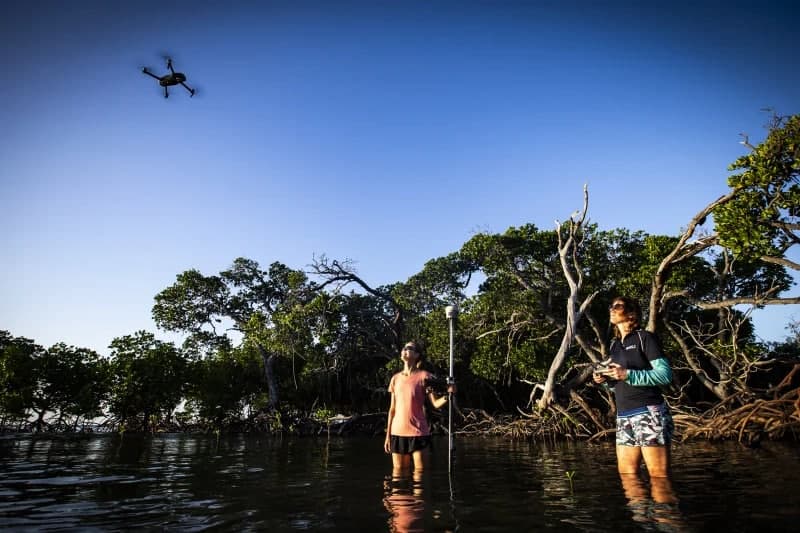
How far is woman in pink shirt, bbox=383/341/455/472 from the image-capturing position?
580 centimetres

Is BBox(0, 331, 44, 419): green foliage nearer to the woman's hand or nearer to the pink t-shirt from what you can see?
the pink t-shirt

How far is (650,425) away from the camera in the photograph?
13.1 ft

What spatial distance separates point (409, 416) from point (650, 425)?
279 centimetres

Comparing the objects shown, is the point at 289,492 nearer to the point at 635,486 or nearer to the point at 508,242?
the point at 635,486

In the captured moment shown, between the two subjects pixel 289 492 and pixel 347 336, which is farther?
pixel 347 336

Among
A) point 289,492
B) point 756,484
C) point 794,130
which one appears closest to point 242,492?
point 289,492

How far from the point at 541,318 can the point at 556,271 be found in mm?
2033

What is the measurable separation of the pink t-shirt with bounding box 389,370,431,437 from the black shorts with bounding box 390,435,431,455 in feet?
0.17

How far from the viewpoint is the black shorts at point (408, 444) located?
5.79 meters

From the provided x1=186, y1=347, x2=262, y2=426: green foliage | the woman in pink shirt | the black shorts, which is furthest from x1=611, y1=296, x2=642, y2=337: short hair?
x1=186, y1=347, x2=262, y2=426: green foliage

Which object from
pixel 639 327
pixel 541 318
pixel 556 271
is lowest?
pixel 639 327

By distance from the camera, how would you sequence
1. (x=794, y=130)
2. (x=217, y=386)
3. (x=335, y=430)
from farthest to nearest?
(x=217, y=386) → (x=335, y=430) → (x=794, y=130)

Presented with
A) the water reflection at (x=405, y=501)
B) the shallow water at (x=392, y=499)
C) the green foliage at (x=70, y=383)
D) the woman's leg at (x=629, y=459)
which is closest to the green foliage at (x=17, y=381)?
the green foliage at (x=70, y=383)

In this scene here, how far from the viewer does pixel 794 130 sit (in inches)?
385
